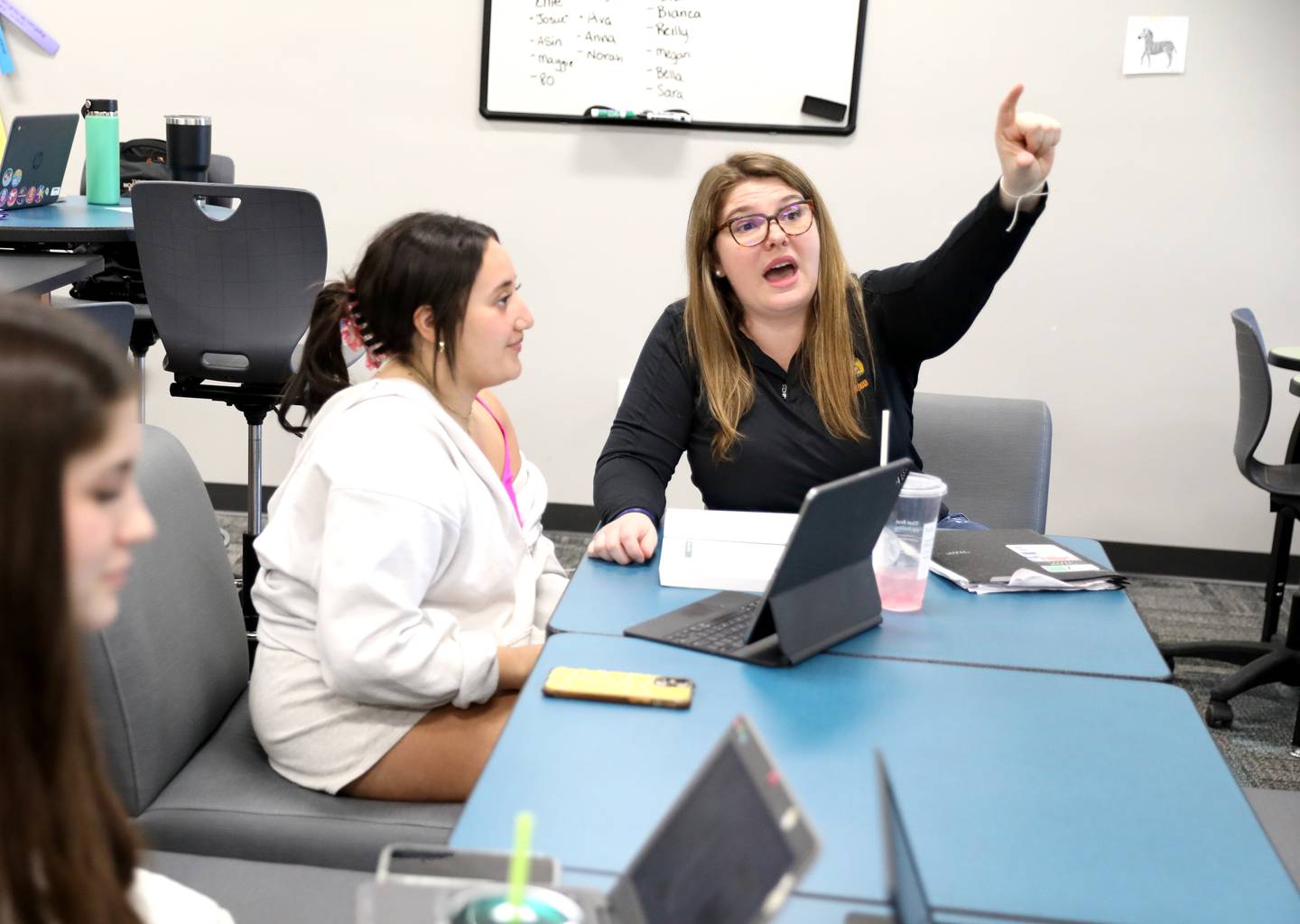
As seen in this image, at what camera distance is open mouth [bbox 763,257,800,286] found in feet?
7.15

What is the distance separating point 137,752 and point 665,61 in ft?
9.22

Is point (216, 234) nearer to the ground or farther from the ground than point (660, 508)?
farther from the ground

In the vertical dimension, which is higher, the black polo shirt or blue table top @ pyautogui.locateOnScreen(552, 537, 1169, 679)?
the black polo shirt

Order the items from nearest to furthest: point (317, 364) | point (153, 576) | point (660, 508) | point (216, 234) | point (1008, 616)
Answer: point (153, 576), point (1008, 616), point (317, 364), point (660, 508), point (216, 234)

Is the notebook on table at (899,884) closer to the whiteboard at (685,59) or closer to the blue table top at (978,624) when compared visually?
the blue table top at (978,624)

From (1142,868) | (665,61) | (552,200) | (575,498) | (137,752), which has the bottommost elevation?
(575,498)

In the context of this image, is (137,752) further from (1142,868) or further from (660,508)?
(1142,868)

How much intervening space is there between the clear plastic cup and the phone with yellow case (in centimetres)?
39

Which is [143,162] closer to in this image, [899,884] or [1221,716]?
[1221,716]

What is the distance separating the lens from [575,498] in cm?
422

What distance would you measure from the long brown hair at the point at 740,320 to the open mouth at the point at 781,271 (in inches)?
2.6

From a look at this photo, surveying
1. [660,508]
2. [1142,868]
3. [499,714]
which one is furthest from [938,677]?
[660,508]

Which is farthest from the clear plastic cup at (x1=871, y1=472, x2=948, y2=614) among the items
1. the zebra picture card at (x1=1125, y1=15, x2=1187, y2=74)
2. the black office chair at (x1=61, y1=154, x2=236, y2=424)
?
the zebra picture card at (x1=1125, y1=15, x2=1187, y2=74)

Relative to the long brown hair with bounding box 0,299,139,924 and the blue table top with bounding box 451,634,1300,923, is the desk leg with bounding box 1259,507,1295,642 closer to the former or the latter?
the blue table top with bounding box 451,634,1300,923
